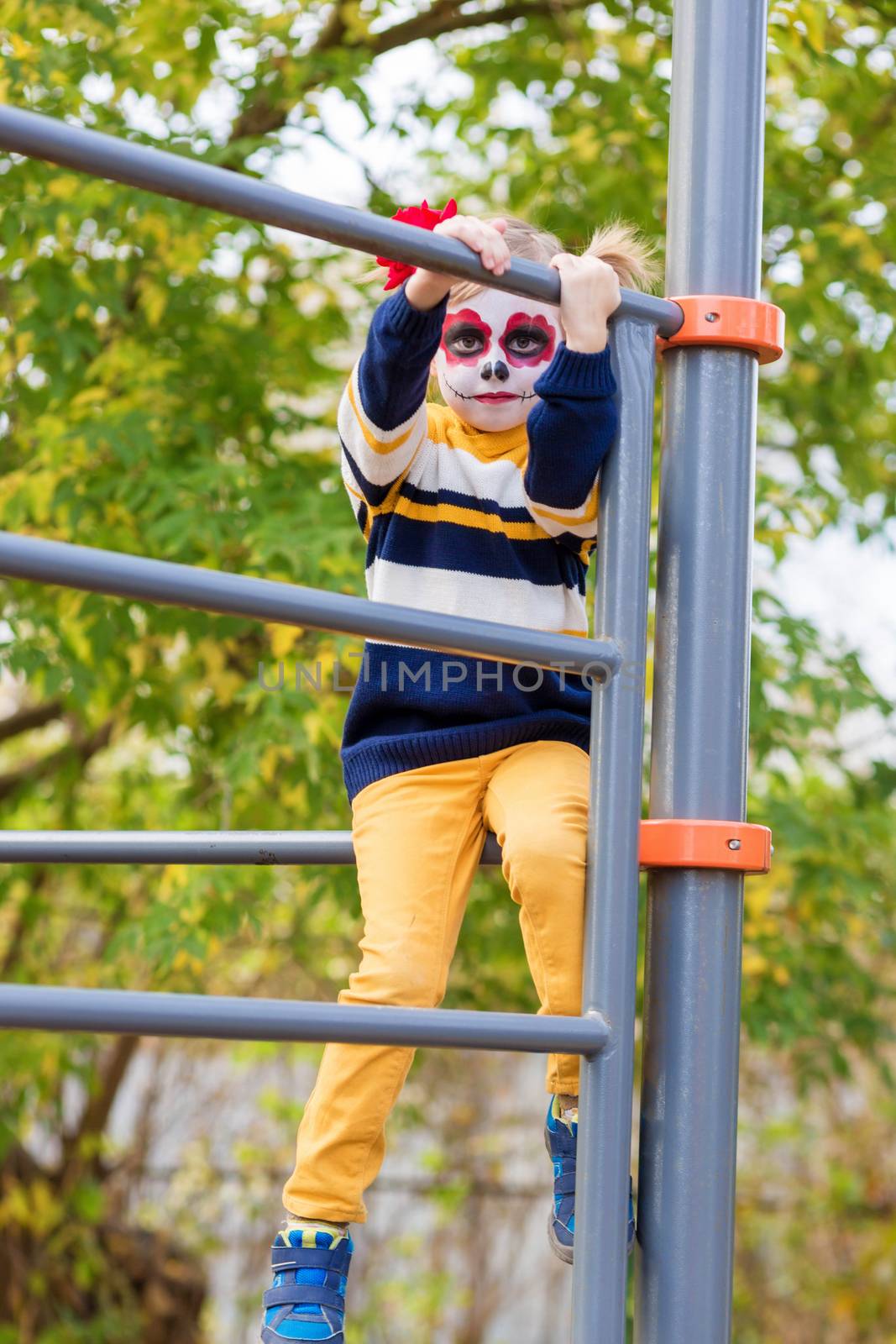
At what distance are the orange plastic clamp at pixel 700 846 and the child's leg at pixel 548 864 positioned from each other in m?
0.06

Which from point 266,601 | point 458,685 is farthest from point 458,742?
point 266,601

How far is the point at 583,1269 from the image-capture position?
3.68 ft

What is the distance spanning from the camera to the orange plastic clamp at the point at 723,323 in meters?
1.31

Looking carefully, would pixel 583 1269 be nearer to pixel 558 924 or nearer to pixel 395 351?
pixel 558 924

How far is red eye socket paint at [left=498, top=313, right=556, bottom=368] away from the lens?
1482mm

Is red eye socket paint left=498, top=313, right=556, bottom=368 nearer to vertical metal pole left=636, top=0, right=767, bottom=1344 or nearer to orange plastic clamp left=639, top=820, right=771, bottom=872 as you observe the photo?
vertical metal pole left=636, top=0, right=767, bottom=1344

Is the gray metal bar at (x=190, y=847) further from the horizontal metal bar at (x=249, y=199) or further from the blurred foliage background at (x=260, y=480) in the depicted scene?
the blurred foliage background at (x=260, y=480)

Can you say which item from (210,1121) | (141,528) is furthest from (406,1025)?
(210,1121)

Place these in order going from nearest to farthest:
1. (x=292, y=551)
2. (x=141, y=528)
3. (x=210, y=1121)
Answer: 1. (x=292, y=551)
2. (x=141, y=528)
3. (x=210, y=1121)

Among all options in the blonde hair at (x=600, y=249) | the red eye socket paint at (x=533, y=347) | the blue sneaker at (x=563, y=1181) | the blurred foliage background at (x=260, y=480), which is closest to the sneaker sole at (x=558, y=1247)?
the blue sneaker at (x=563, y=1181)

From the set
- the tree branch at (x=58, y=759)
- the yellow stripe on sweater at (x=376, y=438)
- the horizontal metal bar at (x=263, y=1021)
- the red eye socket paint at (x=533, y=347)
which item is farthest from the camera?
the tree branch at (x=58, y=759)

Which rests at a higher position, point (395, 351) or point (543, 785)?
point (395, 351)

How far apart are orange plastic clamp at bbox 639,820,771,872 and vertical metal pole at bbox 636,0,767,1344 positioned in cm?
2

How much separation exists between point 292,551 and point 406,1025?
1821 millimetres
